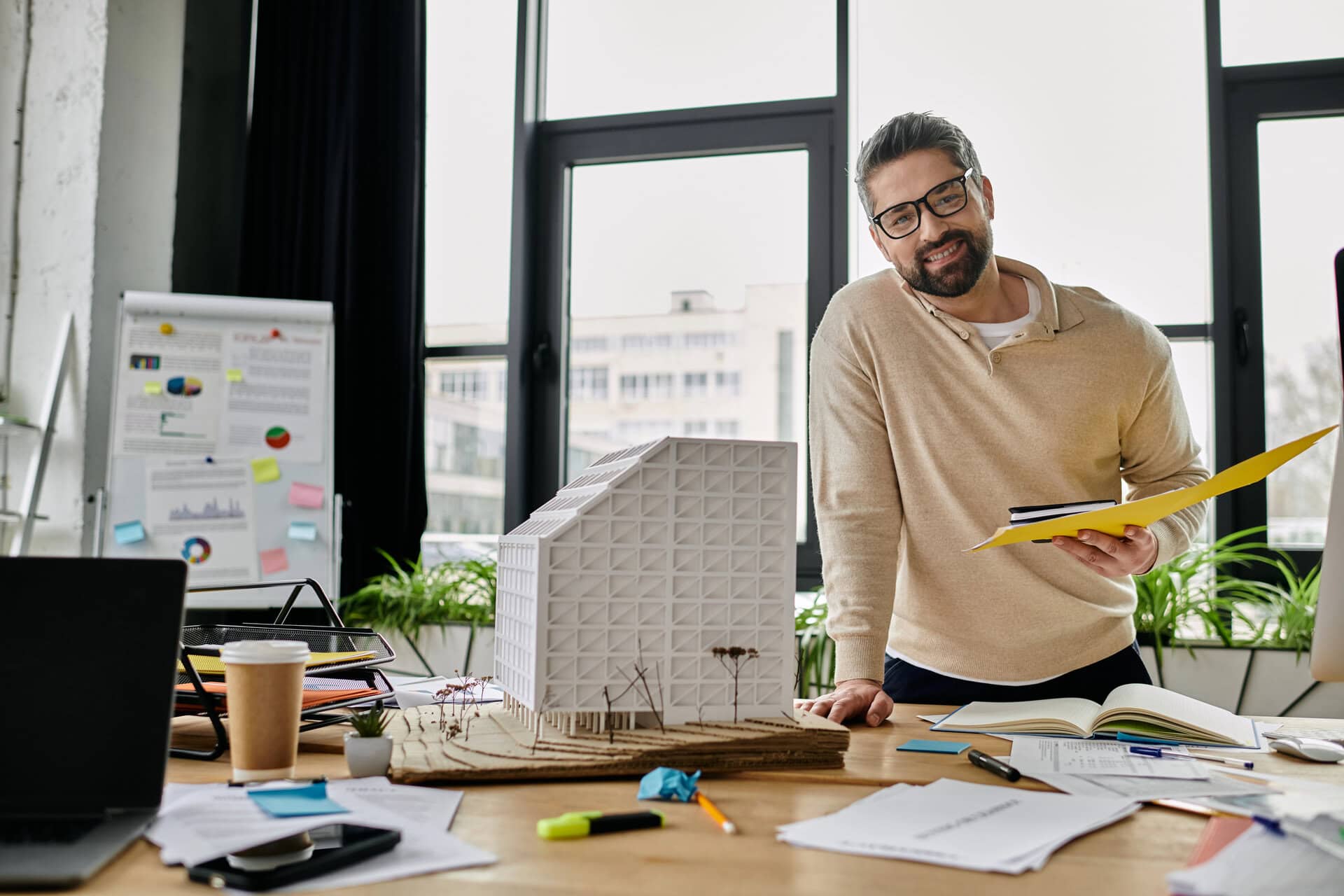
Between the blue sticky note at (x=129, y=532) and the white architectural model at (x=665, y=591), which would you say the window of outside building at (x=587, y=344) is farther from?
the white architectural model at (x=665, y=591)

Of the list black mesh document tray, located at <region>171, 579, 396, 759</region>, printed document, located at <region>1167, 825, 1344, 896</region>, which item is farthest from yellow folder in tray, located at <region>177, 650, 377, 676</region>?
printed document, located at <region>1167, 825, 1344, 896</region>

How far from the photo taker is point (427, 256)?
Result: 3580mm

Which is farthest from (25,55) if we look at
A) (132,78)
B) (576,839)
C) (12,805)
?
(576,839)

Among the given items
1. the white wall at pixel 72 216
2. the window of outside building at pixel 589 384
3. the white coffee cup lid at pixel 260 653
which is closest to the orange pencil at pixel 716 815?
the white coffee cup lid at pixel 260 653

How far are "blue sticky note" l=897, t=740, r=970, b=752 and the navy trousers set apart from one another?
0.46m

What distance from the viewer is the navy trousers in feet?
5.47

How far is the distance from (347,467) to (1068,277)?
7.70 feet

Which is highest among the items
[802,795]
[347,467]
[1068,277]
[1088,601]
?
[1068,277]

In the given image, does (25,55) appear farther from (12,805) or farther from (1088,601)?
(1088,601)

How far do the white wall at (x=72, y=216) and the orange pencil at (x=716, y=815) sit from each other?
2.74m

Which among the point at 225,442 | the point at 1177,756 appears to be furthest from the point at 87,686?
the point at 225,442

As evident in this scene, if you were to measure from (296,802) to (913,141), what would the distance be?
4.47 ft

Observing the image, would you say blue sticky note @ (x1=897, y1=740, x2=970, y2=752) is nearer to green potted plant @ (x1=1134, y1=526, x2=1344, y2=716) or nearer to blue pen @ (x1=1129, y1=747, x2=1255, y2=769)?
blue pen @ (x1=1129, y1=747, x2=1255, y2=769)

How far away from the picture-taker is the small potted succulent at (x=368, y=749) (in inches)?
39.1
